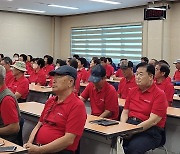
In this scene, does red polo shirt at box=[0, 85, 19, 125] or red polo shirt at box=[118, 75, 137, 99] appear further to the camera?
red polo shirt at box=[118, 75, 137, 99]

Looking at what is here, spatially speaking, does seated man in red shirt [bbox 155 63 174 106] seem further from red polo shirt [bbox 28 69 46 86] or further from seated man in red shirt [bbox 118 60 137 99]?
red polo shirt [bbox 28 69 46 86]

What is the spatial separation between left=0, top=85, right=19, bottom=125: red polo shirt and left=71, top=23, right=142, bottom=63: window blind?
316 inches

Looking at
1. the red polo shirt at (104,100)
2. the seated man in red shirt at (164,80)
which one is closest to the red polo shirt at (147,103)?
the red polo shirt at (104,100)

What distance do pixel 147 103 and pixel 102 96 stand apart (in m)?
A: 0.65

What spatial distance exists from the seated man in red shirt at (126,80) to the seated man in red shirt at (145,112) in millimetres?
1301

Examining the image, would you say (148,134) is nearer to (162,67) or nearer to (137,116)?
(137,116)

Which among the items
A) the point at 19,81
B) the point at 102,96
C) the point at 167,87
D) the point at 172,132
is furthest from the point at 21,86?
the point at 172,132

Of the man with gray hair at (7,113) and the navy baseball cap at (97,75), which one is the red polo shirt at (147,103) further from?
the man with gray hair at (7,113)

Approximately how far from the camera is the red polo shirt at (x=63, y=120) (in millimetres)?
2523

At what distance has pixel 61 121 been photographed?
2631mm

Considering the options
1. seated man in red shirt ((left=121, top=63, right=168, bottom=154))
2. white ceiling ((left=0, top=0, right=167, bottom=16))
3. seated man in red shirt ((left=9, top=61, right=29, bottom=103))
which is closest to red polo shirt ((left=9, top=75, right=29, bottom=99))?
seated man in red shirt ((left=9, top=61, right=29, bottom=103))

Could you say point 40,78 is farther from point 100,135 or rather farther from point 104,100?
point 100,135

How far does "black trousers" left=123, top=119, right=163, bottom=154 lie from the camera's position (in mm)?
3150

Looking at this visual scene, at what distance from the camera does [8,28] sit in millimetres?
12141
